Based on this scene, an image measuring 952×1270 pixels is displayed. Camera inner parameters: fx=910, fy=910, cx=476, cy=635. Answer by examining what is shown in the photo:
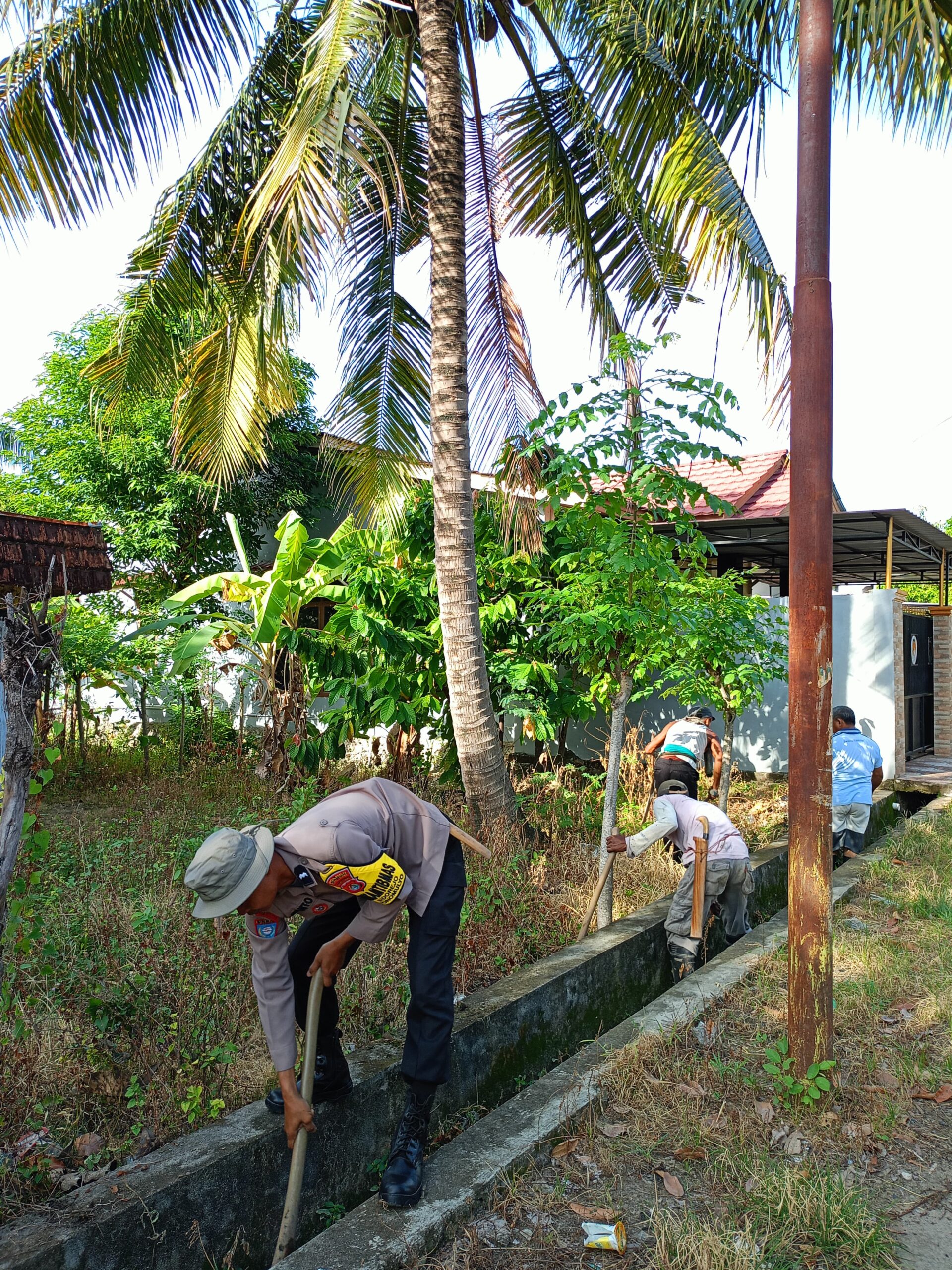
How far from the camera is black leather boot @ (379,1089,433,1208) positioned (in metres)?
3.07

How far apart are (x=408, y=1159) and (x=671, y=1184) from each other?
951 mm

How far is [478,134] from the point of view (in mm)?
8766

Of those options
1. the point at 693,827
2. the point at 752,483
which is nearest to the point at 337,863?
the point at 693,827

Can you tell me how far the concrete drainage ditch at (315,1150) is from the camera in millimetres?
2896

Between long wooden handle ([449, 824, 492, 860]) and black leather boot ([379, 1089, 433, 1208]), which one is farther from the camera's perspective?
long wooden handle ([449, 824, 492, 860])

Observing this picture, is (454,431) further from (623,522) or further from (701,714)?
(701,714)

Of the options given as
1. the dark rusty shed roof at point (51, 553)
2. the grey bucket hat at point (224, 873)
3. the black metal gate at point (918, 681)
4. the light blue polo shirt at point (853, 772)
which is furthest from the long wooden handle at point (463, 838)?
the black metal gate at point (918, 681)

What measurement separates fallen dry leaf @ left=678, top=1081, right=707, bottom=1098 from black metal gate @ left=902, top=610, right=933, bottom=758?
29.4ft

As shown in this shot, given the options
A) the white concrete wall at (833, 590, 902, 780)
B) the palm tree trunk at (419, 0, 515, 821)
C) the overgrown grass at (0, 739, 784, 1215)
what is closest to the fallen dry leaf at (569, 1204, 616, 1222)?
the overgrown grass at (0, 739, 784, 1215)

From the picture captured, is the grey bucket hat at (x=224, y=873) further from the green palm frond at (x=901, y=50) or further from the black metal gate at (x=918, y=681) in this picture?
the black metal gate at (x=918, y=681)

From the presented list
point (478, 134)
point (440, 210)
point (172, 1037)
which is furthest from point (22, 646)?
point (478, 134)

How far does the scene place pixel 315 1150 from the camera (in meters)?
3.57

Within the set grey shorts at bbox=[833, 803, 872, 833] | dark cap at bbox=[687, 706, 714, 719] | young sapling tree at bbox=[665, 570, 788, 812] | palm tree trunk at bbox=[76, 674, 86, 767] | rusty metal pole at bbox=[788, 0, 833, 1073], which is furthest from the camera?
palm tree trunk at bbox=[76, 674, 86, 767]

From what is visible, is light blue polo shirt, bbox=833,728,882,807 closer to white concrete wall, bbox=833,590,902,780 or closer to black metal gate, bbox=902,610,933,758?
white concrete wall, bbox=833,590,902,780
